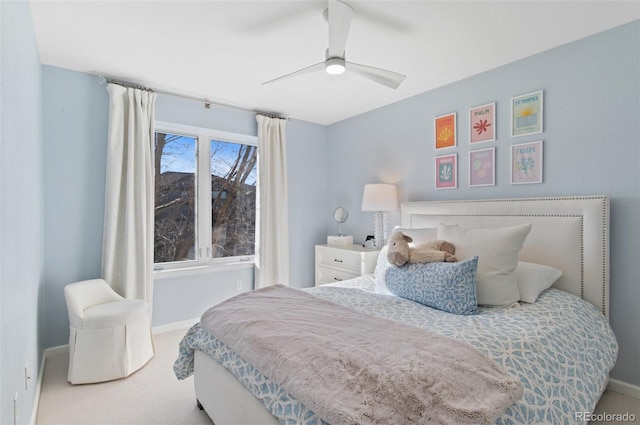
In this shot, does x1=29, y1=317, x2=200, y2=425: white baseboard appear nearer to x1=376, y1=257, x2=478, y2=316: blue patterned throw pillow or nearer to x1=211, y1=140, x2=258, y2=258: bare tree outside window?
x1=211, y1=140, x2=258, y2=258: bare tree outside window

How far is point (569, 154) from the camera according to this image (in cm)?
244

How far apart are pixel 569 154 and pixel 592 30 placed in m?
0.83

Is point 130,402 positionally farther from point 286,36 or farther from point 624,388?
point 624,388

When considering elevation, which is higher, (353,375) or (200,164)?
(200,164)

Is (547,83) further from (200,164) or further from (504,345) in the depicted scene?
(200,164)

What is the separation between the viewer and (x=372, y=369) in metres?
1.17

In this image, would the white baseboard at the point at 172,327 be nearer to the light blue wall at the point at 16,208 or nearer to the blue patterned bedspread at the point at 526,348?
the light blue wall at the point at 16,208

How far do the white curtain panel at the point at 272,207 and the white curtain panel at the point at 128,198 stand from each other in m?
1.19

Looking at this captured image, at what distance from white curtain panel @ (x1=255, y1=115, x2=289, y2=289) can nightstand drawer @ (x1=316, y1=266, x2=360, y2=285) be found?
1.29ft

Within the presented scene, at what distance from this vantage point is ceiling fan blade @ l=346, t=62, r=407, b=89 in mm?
2236

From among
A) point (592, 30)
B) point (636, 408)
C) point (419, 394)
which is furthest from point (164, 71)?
point (636, 408)

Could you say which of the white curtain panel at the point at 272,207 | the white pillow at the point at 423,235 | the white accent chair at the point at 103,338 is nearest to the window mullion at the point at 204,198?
the white curtain panel at the point at 272,207

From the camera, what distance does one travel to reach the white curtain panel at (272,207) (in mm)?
3932

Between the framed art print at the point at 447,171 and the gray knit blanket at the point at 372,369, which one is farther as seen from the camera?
the framed art print at the point at 447,171
